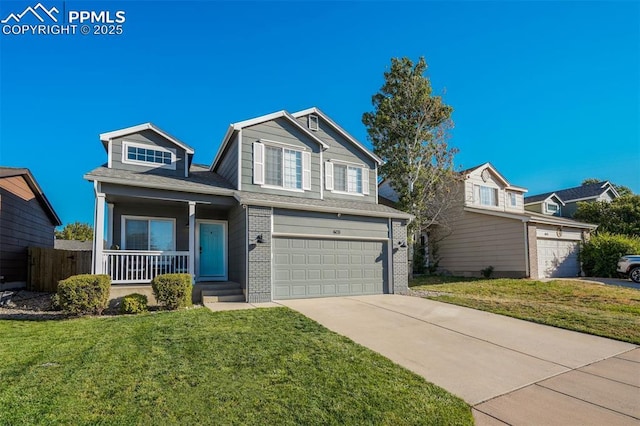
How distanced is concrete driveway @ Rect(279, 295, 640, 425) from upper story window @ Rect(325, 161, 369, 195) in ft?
20.8

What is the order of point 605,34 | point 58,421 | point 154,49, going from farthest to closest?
1. point 154,49
2. point 605,34
3. point 58,421

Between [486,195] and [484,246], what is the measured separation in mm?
4924

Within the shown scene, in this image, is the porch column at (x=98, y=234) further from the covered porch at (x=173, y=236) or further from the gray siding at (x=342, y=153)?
the gray siding at (x=342, y=153)

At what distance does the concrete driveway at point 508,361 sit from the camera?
3742mm

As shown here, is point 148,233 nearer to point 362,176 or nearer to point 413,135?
point 362,176

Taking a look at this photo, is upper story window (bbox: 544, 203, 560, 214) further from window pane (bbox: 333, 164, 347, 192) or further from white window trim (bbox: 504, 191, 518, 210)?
window pane (bbox: 333, 164, 347, 192)

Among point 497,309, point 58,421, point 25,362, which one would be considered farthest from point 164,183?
point 497,309

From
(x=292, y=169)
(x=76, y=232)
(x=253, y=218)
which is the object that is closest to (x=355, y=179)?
(x=292, y=169)

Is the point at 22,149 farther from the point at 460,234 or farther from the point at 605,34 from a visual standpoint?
the point at 605,34

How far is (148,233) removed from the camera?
41.4 ft

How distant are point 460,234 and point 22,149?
2614cm

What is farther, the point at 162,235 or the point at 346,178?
the point at 346,178

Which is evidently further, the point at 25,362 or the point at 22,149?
the point at 22,149

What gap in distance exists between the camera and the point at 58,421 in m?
3.20
